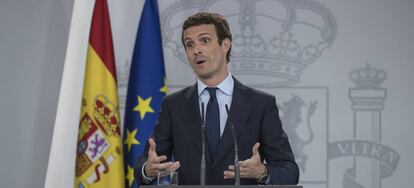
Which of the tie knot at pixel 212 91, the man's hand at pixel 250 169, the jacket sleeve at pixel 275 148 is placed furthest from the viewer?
the tie knot at pixel 212 91

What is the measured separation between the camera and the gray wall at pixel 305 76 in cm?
467

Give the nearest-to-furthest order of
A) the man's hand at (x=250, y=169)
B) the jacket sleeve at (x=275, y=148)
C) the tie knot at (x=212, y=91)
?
the man's hand at (x=250, y=169) < the jacket sleeve at (x=275, y=148) < the tie knot at (x=212, y=91)

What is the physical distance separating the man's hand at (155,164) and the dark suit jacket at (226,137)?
0.10m

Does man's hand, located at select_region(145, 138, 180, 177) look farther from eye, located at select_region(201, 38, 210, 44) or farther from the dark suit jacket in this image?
→ eye, located at select_region(201, 38, 210, 44)

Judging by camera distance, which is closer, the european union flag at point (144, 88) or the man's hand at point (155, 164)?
the man's hand at point (155, 164)

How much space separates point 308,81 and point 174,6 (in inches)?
42.2

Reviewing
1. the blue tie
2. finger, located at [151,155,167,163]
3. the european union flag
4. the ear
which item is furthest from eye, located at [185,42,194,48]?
the european union flag

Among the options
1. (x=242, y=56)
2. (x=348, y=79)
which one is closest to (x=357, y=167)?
(x=348, y=79)

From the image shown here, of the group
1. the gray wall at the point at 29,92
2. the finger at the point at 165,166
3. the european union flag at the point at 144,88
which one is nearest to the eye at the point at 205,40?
the finger at the point at 165,166

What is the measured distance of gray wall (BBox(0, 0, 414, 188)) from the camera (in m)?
4.67

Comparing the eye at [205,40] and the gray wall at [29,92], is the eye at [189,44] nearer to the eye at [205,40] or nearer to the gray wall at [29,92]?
the eye at [205,40]

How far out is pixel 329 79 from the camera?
470 centimetres

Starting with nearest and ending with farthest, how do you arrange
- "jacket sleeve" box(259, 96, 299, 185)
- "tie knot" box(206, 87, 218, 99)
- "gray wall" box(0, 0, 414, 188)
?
"jacket sleeve" box(259, 96, 299, 185) < "tie knot" box(206, 87, 218, 99) < "gray wall" box(0, 0, 414, 188)

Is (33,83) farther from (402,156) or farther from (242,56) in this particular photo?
(402,156)
